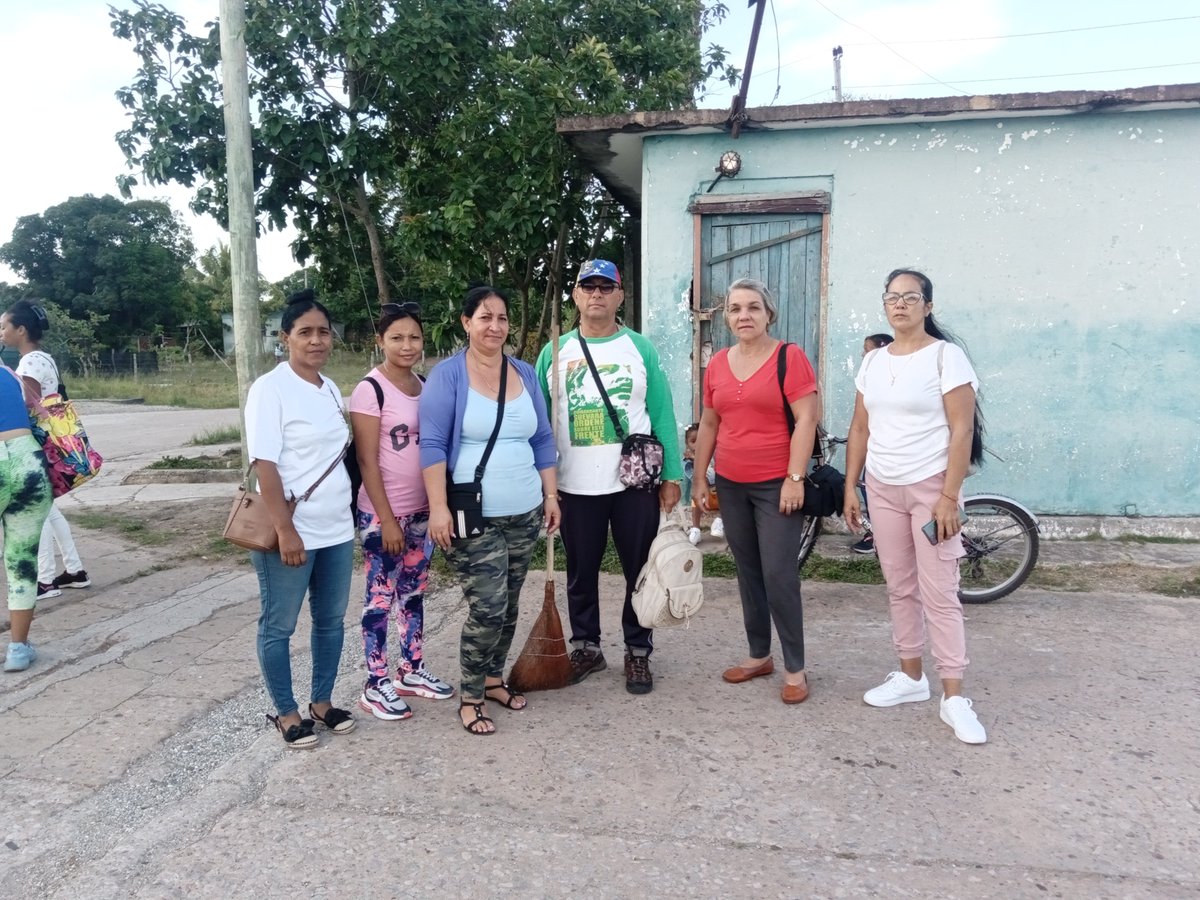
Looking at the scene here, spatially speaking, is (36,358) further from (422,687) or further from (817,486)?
(817,486)

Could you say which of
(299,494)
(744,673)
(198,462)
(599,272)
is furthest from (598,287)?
(198,462)

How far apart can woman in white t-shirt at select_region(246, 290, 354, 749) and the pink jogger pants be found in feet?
7.00

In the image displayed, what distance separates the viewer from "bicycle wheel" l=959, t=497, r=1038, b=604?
5.07 meters

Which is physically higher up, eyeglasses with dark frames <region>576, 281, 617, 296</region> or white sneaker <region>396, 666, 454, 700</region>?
eyeglasses with dark frames <region>576, 281, 617, 296</region>

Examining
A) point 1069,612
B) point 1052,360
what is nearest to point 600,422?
point 1069,612

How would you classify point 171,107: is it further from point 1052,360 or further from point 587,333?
point 1052,360

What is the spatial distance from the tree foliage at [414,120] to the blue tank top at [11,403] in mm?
4241

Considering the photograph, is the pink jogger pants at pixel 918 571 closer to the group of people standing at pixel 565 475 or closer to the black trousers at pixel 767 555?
the group of people standing at pixel 565 475

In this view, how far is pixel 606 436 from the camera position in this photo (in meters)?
3.60

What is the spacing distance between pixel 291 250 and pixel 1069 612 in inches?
314

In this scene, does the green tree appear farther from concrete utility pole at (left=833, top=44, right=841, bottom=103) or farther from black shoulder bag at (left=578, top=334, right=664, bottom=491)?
black shoulder bag at (left=578, top=334, right=664, bottom=491)

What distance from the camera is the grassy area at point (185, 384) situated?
22984 millimetres

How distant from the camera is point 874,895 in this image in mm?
2396

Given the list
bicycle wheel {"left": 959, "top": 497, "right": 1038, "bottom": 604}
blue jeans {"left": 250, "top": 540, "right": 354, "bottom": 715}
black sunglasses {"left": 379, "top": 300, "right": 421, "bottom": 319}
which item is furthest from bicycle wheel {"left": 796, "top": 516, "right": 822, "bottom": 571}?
blue jeans {"left": 250, "top": 540, "right": 354, "bottom": 715}
